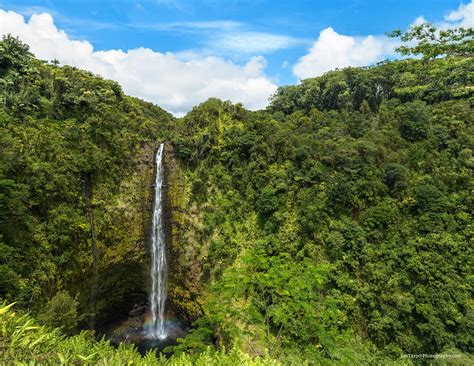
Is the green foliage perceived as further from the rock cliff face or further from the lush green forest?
the rock cliff face

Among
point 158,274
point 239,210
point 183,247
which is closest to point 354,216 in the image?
point 239,210

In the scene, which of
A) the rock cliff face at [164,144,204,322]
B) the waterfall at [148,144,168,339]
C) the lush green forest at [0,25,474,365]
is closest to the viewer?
the lush green forest at [0,25,474,365]

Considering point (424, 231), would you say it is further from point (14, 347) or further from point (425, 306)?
point (14, 347)

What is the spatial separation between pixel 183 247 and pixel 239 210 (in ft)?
17.1

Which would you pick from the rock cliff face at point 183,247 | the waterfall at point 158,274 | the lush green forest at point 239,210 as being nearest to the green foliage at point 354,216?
the lush green forest at point 239,210

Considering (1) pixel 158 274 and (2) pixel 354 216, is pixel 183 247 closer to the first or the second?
(1) pixel 158 274

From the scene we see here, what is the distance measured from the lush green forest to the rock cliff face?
0.38ft

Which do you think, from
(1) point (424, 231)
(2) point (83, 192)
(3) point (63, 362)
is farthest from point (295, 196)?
(3) point (63, 362)

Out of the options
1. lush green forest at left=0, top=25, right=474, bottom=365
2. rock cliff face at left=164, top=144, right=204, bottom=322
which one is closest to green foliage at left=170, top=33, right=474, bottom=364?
lush green forest at left=0, top=25, right=474, bottom=365

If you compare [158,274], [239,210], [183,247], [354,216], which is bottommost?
[158,274]

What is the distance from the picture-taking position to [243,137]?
2123 centimetres

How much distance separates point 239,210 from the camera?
784 inches

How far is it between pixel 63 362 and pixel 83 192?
57.5ft

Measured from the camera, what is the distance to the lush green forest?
1310 cm
